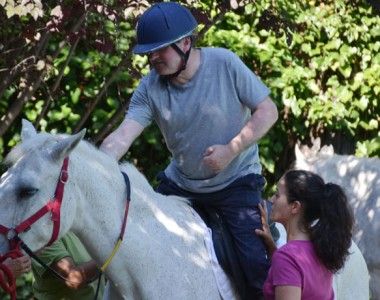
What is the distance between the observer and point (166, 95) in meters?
4.89

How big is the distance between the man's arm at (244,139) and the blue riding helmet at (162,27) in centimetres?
49

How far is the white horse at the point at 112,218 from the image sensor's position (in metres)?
4.20

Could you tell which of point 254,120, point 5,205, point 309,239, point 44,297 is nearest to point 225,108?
point 254,120

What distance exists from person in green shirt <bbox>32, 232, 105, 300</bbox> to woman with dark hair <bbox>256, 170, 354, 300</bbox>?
1.12 m

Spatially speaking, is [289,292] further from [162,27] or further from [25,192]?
[162,27]

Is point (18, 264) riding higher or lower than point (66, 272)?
higher

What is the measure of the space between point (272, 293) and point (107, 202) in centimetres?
80

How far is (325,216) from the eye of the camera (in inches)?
173

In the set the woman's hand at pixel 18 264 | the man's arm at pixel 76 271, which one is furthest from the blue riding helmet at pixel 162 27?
the man's arm at pixel 76 271

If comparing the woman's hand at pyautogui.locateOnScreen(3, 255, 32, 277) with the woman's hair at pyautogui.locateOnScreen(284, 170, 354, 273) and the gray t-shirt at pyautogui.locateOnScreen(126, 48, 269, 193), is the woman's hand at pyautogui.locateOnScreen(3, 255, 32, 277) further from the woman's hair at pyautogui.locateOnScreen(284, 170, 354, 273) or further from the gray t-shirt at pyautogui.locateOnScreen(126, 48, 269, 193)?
the woman's hair at pyautogui.locateOnScreen(284, 170, 354, 273)

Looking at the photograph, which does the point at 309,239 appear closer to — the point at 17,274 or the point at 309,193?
the point at 309,193

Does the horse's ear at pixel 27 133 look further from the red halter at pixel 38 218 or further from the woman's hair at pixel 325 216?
the woman's hair at pixel 325 216

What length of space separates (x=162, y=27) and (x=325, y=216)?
1128 millimetres

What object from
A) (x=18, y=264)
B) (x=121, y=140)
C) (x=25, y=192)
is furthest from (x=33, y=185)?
(x=121, y=140)
